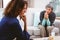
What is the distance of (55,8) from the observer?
18.3 ft

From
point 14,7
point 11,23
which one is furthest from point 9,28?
point 14,7

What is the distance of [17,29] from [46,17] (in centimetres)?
269

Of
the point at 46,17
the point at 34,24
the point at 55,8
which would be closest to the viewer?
the point at 46,17

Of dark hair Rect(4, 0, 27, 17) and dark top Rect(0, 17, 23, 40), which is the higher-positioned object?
dark hair Rect(4, 0, 27, 17)

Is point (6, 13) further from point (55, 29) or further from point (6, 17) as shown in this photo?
point (55, 29)

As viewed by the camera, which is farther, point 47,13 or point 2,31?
point 47,13

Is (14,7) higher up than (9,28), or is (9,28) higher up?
(14,7)

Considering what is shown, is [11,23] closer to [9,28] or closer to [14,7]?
[9,28]

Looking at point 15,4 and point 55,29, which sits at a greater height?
point 15,4

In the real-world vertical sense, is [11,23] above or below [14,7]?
below

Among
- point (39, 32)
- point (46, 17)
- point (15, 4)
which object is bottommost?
point (39, 32)

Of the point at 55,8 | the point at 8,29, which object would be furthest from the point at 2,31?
the point at 55,8

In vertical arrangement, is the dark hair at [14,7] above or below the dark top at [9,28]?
above

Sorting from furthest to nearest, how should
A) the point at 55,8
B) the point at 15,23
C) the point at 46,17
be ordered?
the point at 55,8 < the point at 46,17 < the point at 15,23
